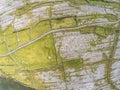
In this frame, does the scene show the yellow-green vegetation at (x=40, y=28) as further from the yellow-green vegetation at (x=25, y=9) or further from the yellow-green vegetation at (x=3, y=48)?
the yellow-green vegetation at (x=3, y=48)

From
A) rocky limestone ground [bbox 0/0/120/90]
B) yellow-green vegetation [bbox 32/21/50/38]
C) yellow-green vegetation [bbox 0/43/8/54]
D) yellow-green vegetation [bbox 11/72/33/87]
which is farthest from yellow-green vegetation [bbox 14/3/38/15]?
yellow-green vegetation [bbox 11/72/33/87]

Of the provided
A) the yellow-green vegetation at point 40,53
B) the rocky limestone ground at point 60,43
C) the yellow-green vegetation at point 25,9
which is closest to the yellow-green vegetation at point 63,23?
the rocky limestone ground at point 60,43

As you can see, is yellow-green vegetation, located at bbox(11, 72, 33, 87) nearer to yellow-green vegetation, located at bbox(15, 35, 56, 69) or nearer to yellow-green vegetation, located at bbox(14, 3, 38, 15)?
yellow-green vegetation, located at bbox(15, 35, 56, 69)

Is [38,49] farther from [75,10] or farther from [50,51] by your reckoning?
[75,10]

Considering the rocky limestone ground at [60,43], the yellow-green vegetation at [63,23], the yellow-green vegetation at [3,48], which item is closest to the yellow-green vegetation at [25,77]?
the rocky limestone ground at [60,43]

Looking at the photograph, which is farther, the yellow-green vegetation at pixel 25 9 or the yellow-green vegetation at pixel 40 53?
the yellow-green vegetation at pixel 25 9

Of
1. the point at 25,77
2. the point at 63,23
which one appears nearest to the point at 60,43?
the point at 63,23

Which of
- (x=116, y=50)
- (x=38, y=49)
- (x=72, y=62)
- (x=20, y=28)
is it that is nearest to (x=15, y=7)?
(x=20, y=28)

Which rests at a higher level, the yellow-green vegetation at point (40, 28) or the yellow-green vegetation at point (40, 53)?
the yellow-green vegetation at point (40, 28)

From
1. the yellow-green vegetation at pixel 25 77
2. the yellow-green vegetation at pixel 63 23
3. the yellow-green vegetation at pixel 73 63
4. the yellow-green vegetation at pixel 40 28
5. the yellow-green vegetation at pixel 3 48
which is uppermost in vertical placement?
the yellow-green vegetation at pixel 63 23
